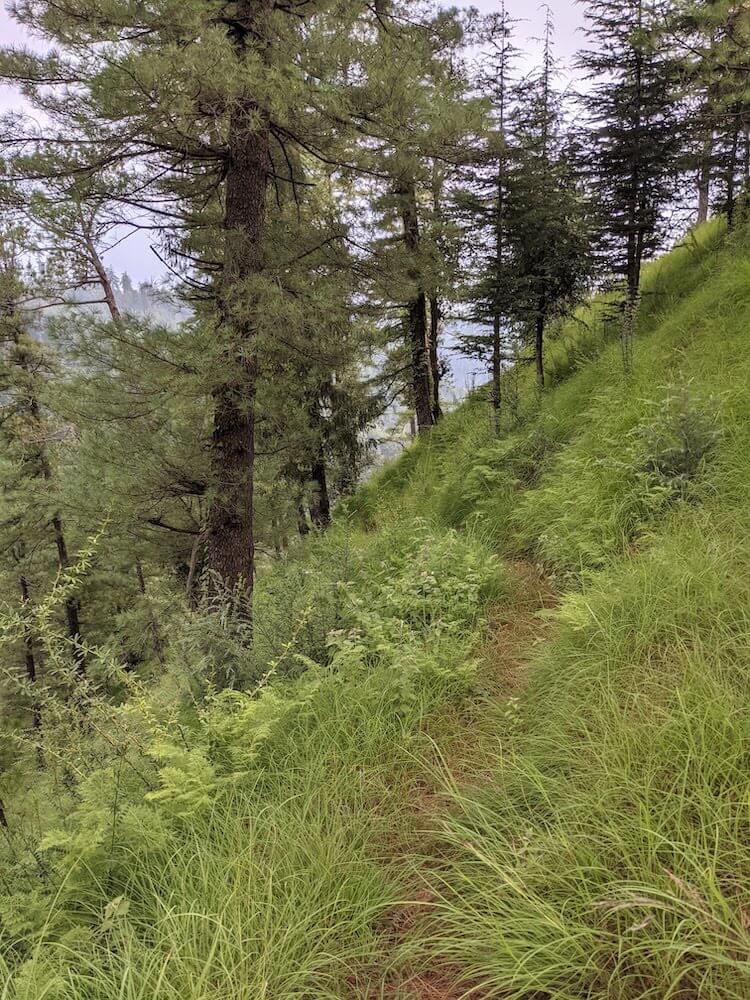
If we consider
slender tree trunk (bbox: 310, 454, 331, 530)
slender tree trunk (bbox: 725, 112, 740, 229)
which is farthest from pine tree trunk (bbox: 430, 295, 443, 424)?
slender tree trunk (bbox: 725, 112, 740, 229)

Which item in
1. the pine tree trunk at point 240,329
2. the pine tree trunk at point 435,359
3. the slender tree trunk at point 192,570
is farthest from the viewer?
the pine tree trunk at point 435,359

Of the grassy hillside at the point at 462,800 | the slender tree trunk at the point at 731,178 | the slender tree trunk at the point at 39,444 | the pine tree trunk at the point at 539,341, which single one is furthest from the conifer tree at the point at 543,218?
the slender tree trunk at the point at 39,444

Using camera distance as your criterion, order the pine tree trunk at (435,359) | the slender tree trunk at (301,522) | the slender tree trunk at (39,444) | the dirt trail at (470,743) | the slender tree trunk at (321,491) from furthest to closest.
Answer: the slender tree trunk at (39,444) < the pine tree trunk at (435,359) < the slender tree trunk at (321,491) < the slender tree trunk at (301,522) < the dirt trail at (470,743)

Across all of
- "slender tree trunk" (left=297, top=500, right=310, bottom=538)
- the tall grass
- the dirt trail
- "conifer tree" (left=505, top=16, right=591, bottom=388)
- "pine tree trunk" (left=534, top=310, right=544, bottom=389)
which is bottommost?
"slender tree trunk" (left=297, top=500, right=310, bottom=538)

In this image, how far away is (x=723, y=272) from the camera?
7340mm

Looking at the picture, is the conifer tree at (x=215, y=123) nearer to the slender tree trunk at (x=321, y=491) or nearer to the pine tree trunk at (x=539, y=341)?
the pine tree trunk at (x=539, y=341)

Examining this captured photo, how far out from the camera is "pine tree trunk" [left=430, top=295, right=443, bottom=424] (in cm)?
1312

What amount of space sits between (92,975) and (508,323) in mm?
8431

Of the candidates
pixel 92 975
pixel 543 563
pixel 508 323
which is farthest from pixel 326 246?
pixel 92 975

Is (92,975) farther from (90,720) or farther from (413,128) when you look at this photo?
(413,128)

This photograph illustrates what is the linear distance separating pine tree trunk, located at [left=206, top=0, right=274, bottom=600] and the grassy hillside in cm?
226

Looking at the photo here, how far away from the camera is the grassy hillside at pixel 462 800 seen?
57.2 inches

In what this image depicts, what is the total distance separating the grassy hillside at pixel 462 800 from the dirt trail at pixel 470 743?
1 cm

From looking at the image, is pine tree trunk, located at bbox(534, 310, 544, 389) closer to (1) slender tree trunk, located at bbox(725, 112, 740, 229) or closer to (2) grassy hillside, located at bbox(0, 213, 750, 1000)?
(1) slender tree trunk, located at bbox(725, 112, 740, 229)
